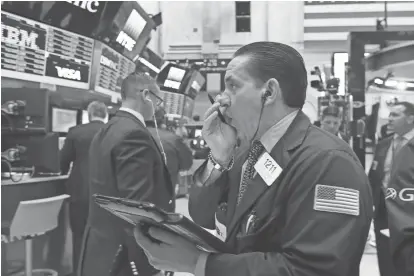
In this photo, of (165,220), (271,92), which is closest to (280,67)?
(271,92)

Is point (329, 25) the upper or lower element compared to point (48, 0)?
upper

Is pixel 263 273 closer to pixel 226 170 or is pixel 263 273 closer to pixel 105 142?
pixel 226 170

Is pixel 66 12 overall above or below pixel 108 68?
above

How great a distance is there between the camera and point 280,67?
1.25 meters

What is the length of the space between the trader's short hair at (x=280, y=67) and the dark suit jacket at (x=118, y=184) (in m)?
1.22

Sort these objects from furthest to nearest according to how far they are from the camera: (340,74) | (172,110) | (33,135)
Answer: (172,110) < (340,74) < (33,135)

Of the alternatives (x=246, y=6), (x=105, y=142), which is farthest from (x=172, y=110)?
(x=105, y=142)

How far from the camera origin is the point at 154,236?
122 cm

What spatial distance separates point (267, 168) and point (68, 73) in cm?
415

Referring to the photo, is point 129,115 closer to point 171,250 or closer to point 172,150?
point 171,250

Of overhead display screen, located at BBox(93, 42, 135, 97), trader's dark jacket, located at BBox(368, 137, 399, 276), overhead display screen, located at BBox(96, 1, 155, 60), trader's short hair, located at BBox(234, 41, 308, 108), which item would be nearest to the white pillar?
overhead display screen, located at BBox(96, 1, 155, 60)

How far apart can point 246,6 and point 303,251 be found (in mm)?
12084

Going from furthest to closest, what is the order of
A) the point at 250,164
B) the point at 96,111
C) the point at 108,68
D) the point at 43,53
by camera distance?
the point at 108,68, the point at 43,53, the point at 96,111, the point at 250,164

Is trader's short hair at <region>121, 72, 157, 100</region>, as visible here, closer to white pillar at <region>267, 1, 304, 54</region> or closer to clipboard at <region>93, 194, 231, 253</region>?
clipboard at <region>93, 194, 231, 253</region>
